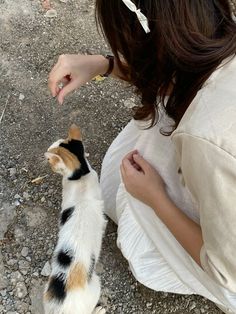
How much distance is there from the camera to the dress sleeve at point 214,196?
33.9 inches

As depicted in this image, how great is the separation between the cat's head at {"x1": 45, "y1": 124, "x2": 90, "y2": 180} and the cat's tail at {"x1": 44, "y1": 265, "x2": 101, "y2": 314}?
0.32 m

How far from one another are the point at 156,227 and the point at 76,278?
0.26m

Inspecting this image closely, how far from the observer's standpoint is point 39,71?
2035mm

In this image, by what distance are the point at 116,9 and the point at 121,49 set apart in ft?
0.35

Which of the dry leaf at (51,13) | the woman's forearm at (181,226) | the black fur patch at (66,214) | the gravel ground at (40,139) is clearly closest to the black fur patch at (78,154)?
the black fur patch at (66,214)

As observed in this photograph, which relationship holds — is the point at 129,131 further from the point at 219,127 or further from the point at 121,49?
the point at 219,127

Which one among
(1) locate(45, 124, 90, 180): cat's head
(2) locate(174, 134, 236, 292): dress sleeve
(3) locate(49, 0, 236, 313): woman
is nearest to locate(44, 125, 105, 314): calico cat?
(1) locate(45, 124, 90, 180): cat's head

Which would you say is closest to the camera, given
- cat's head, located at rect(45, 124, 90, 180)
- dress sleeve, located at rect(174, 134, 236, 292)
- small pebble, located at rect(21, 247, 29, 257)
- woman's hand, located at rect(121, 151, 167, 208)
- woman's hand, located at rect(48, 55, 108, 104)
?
dress sleeve, located at rect(174, 134, 236, 292)

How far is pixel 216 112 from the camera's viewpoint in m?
0.89

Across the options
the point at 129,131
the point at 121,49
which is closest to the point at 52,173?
the point at 129,131

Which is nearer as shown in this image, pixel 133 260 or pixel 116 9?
pixel 116 9

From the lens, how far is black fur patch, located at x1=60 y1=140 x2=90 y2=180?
159 cm

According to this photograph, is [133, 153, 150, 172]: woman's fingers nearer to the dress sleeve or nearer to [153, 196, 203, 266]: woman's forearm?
[153, 196, 203, 266]: woman's forearm

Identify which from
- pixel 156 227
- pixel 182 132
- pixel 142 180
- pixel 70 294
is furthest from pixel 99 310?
pixel 182 132
